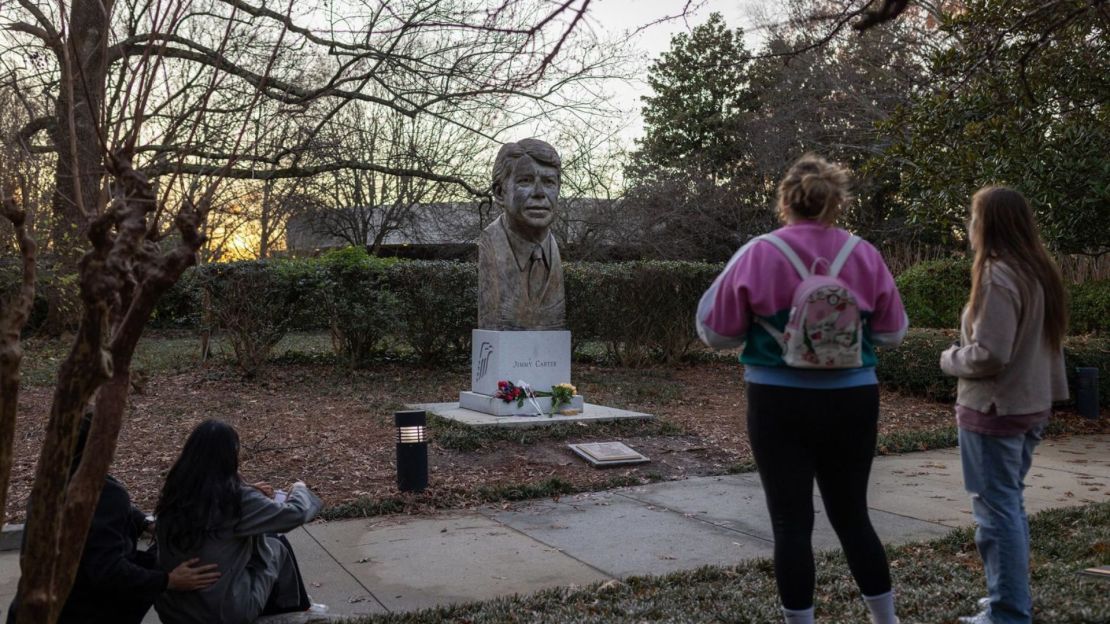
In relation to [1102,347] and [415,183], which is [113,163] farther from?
[415,183]

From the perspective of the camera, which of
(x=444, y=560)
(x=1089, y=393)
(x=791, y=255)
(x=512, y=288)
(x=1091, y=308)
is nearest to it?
(x=791, y=255)

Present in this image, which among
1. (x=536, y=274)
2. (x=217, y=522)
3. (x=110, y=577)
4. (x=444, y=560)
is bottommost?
(x=444, y=560)

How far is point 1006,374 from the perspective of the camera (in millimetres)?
3914

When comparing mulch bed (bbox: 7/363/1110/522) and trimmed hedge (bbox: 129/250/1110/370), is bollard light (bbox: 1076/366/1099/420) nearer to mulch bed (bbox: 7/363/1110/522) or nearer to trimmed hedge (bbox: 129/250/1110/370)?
mulch bed (bbox: 7/363/1110/522)

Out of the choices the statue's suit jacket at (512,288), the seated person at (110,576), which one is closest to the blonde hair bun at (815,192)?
the seated person at (110,576)

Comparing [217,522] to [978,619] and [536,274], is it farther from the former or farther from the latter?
[536,274]

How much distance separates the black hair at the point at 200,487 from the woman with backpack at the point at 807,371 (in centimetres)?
210

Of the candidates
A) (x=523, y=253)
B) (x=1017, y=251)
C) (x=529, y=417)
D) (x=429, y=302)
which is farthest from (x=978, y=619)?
(x=429, y=302)

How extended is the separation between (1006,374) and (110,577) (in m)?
3.72

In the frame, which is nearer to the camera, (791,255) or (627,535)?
(791,255)

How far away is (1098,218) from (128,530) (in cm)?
1144

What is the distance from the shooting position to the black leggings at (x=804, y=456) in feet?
10.8

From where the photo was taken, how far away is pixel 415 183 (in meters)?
27.6

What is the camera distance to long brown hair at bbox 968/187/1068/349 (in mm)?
3934
